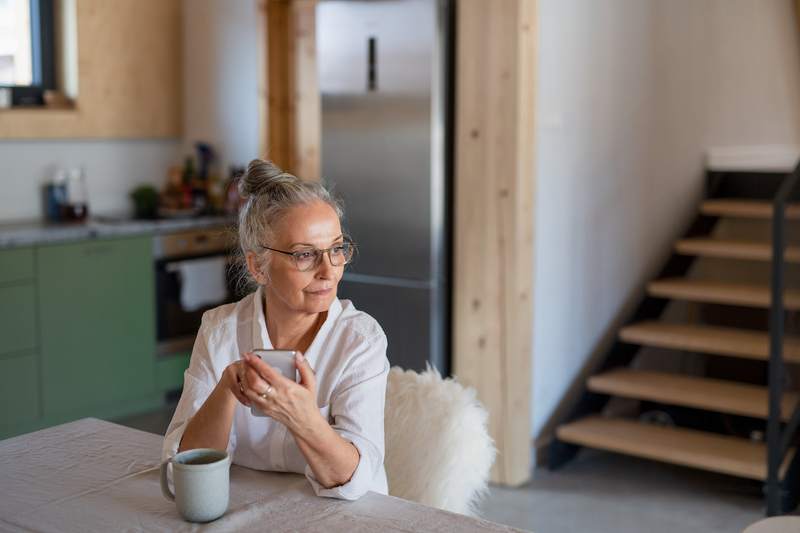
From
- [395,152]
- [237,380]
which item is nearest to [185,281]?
[395,152]

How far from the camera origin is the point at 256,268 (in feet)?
5.95

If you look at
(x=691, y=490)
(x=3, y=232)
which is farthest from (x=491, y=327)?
(x=3, y=232)

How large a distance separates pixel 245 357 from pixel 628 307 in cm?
370

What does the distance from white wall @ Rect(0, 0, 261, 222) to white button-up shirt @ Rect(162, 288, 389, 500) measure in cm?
334

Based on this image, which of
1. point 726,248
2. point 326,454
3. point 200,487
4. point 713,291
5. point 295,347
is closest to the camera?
point 200,487

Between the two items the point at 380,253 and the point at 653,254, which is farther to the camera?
the point at 653,254

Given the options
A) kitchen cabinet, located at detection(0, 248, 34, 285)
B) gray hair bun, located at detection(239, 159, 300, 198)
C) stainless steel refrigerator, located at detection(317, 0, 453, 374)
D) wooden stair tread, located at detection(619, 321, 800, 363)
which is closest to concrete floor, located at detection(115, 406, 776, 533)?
wooden stair tread, located at detection(619, 321, 800, 363)

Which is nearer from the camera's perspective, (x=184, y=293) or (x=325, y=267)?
(x=325, y=267)

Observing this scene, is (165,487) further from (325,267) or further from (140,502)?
A: (325,267)

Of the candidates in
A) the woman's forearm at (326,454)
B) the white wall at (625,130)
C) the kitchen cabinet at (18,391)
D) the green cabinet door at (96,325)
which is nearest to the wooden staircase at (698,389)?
the white wall at (625,130)

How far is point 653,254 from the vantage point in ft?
16.9

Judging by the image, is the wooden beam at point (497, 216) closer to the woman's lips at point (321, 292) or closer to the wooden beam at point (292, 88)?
the wooden beam at point (292, 88)

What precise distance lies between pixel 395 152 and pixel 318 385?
2540mm

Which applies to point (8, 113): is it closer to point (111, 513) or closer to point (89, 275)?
point (89, 275)
